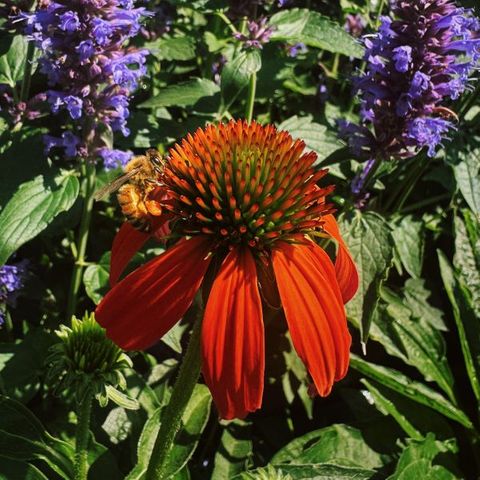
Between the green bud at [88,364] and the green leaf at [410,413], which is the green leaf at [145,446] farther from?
the green leaf at [410,413]

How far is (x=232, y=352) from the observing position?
1.26 m

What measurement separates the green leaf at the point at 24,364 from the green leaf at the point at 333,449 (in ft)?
2.74

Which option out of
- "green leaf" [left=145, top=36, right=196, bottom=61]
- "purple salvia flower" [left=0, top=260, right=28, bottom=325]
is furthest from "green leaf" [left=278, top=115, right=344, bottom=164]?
"purple salvia flower" [left=0, top=260, right=28, bottom=325]

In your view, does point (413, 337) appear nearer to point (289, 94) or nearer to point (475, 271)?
point (475, 271)

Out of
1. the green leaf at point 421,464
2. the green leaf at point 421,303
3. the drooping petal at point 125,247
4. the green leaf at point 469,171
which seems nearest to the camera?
the drooping petal at point 125,247

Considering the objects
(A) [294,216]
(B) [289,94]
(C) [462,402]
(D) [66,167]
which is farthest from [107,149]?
(C) [462,402]

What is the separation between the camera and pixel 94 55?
237 cm

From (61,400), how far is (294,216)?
54.6 inches

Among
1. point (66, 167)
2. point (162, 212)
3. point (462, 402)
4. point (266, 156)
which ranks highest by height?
point (266, 156)

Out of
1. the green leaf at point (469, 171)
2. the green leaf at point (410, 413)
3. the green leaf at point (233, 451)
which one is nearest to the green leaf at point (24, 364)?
the green leaf at point (233, 451)

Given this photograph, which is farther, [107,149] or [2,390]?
[107,149]

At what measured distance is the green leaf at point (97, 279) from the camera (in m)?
2.44

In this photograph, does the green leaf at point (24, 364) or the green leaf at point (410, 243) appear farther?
the green leaf at point (410, 243)

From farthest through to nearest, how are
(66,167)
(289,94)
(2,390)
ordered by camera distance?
1. (289,94)
2. (66,167)
3. (2,390)
